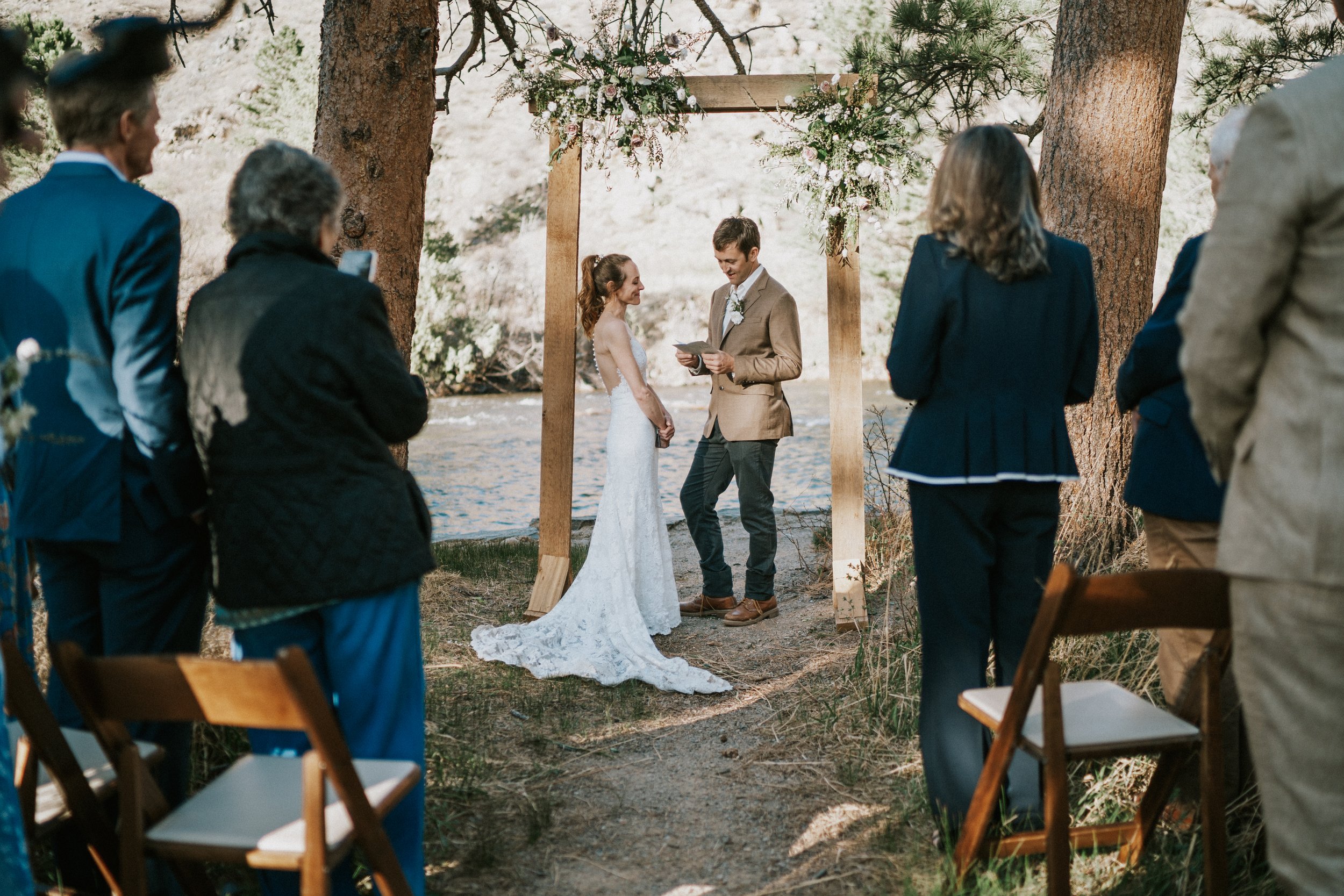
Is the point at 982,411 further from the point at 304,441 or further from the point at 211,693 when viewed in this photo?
the point at 211,693

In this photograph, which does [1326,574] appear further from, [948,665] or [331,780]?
[331,780]

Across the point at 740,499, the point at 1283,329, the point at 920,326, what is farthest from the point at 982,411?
the point at 740,499

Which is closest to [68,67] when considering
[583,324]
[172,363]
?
[172,363]

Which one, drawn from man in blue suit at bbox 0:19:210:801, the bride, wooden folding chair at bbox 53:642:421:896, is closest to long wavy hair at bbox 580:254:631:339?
the bride

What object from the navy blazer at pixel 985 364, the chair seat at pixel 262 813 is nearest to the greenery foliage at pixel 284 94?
the navy blazer at pixel 985 364

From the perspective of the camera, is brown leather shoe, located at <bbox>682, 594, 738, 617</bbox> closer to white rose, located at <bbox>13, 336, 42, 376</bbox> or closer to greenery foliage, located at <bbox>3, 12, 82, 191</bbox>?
white rose, located at <bbox>13, 336, 42, 376</bbox>

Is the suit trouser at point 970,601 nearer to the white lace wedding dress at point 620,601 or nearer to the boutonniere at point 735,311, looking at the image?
the white lace wedding dress at point 620,601

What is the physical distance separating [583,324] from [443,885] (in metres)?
3.31

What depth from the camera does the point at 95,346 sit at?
2463mm

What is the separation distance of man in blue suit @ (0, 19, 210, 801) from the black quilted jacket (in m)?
0.18

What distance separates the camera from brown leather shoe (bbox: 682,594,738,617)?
6047 mm

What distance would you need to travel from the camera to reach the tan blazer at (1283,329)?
172 centimetres

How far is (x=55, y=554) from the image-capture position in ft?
8.34

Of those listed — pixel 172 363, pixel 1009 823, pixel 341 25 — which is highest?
pixel 341 25
